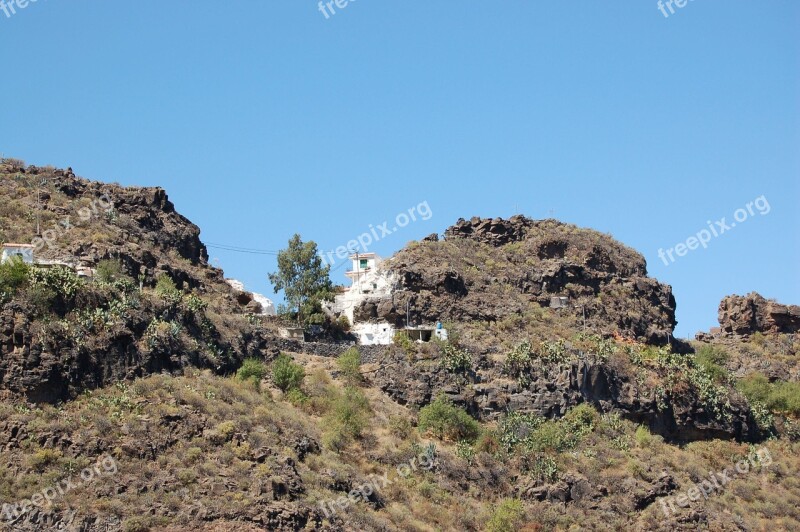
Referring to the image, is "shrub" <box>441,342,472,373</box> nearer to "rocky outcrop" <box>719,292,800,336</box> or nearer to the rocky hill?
the rocky hill

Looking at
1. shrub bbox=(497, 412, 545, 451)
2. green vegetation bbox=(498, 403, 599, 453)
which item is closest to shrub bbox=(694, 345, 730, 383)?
green vegetation bbox=(498, 403, 599, 453)

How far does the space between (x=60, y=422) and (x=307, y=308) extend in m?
28.2

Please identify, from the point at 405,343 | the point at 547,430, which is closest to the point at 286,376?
the point at 405,343

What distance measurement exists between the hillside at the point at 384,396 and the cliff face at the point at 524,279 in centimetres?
17

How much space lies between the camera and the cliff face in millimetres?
89062

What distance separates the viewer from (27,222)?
7969 centimetres

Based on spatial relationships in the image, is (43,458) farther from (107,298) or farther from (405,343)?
(405,343)

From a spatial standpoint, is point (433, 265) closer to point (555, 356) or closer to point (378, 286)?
point (378, 286)

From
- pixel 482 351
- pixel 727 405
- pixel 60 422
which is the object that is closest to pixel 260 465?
pixel 60 422

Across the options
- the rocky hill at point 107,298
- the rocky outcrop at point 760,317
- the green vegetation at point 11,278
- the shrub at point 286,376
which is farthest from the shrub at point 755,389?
the green vegetation at point 11,278

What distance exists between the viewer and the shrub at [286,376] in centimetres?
7681

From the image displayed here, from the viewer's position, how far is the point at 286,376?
76875 millimetres

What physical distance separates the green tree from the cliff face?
3275mm

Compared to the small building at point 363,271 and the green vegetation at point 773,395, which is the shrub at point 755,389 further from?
the small building at point 363,271
